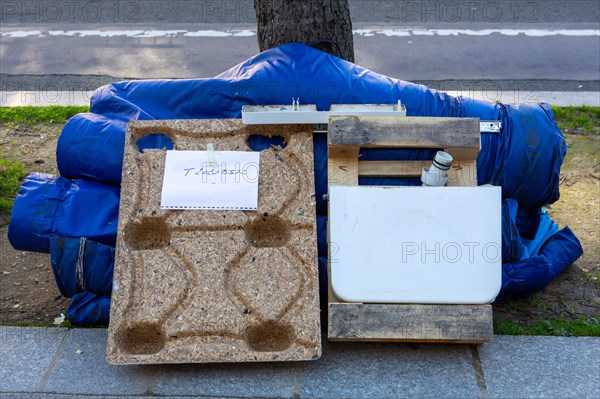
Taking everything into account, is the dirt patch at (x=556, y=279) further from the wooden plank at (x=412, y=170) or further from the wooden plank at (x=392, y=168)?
the wooden plank at (x=392, y=168)

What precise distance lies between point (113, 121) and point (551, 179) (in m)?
2.15

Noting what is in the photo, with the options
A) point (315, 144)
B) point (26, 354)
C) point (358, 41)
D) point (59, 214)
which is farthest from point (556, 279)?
point (358, 41)

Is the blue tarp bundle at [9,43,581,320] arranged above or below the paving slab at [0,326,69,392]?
above

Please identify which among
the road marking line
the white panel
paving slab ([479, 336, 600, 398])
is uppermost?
the road marking line

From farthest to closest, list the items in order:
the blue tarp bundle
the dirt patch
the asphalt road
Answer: the asphalt road → the dirt patch → the blue tarp bundle

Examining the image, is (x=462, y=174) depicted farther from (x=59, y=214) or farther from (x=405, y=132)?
(x=59, y=214)

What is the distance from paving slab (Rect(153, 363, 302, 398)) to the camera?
2.86 meters

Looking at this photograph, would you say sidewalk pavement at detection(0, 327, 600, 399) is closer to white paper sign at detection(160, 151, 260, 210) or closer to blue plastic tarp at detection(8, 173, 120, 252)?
blue plastic tarp at detection(8, 173, 120, 252)

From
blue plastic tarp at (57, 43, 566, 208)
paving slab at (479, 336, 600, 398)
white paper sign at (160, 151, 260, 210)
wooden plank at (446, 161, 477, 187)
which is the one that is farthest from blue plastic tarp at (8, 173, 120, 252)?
paving slab at (479, 336, 600, 398)

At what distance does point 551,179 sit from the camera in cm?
346

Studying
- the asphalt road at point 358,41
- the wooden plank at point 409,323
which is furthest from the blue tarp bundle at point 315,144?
the asphalt road at point 358,41

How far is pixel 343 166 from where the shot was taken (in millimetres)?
3293

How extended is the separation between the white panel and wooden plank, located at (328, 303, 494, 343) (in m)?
0.04

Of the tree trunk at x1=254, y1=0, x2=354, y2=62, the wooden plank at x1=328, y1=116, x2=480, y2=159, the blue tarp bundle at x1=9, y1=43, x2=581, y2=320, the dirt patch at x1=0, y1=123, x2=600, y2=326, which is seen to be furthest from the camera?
the tree trunk at x1=254, y1=0, x2=354, y2=62
